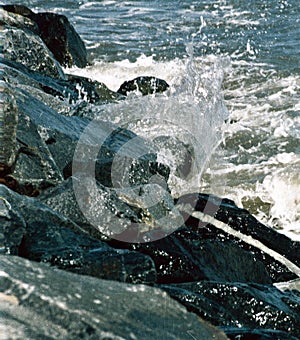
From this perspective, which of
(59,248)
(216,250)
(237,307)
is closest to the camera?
(59,248)

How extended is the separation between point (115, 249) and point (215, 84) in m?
6.41

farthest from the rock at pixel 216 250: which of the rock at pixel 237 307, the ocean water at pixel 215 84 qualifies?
the ocean water at pixel 215 84

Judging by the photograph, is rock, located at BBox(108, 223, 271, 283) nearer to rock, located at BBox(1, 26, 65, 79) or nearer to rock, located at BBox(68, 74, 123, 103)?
rock, located at BBox(68, 74, 123, 103)

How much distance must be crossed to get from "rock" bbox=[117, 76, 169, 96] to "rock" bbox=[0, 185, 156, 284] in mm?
5218

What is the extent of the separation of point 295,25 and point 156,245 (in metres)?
10.1

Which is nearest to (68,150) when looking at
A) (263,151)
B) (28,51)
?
(28,51)

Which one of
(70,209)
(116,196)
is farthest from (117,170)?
(70,209)

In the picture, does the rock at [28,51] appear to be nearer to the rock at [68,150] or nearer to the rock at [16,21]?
the rock at [16,21]

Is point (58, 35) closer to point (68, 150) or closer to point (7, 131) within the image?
point (68, 150)

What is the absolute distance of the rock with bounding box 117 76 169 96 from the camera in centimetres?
→ 857

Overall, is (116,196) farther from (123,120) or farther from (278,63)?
(278,63)

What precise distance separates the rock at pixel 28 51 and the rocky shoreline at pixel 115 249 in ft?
4.28

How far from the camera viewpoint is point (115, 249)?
3.27 metres

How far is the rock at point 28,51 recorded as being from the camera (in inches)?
283
